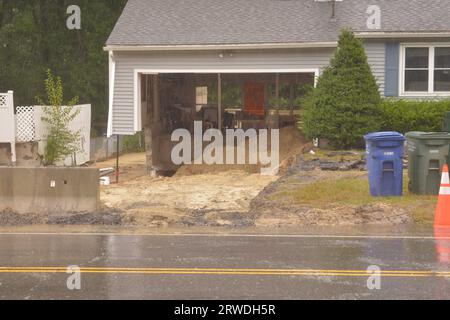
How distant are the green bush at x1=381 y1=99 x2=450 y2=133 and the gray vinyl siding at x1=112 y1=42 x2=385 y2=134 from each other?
1.48 meters

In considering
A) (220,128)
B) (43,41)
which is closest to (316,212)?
(220,128)

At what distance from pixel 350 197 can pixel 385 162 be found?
97 cm

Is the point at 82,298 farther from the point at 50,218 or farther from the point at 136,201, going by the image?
the point at 136,201

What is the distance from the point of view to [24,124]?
22.6m

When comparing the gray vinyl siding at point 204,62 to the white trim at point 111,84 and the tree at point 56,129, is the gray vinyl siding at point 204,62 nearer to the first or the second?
the white trim at point 111,84

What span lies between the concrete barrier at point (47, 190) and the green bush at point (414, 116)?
391 inches

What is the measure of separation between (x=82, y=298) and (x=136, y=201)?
26.7 ft

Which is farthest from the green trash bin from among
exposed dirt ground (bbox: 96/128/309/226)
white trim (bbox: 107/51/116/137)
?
white trim (bbox: 107/51/116/137)

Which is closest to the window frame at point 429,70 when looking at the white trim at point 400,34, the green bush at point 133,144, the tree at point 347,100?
the white trim at point 400,34

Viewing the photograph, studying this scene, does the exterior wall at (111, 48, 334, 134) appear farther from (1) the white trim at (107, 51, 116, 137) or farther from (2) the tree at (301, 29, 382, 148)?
(2) the tree at (301, 29, 382, 148)

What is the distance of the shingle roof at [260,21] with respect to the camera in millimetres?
22125

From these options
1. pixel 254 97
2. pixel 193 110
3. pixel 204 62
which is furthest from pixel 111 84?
pixel 254 97

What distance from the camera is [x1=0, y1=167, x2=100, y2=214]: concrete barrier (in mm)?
13750

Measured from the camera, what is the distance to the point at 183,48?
74.6ft
